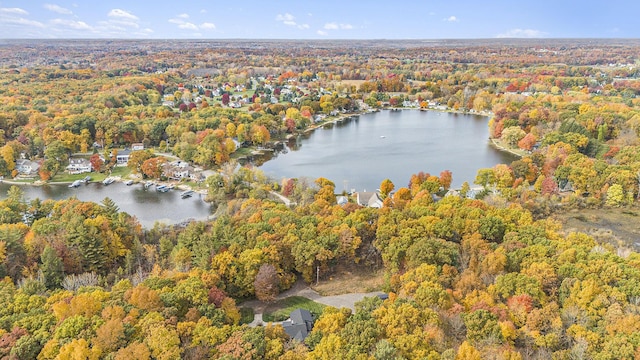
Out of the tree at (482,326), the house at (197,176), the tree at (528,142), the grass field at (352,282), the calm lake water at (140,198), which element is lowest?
the calm lake water at (140,198)

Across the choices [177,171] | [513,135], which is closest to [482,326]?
[177,171]

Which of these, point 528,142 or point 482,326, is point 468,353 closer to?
point 482,326

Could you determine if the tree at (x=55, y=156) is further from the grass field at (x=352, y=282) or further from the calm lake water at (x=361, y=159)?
the grass field at (x=352, y=282)

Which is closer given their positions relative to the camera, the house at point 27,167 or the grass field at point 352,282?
the grass field at point 352,282

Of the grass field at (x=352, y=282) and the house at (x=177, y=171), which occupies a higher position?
the house at (x=177, y=171)

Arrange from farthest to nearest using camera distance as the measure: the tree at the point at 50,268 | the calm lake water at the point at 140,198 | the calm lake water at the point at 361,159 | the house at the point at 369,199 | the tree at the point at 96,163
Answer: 1. the tree at the point at 96,163
2. the calm lake water at the point at 361,159
3. the calm lake water at the point at 140,198
4. the house at the point at 369,199
5. the tree at the point at 50,268

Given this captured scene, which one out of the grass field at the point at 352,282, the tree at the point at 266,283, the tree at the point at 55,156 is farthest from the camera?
the tree at the point at 55,156

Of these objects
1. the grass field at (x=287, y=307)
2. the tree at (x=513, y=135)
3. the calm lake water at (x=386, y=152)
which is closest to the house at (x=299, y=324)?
the grass field at (x=287, y=307)

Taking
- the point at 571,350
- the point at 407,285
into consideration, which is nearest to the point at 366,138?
the point at 407,285
